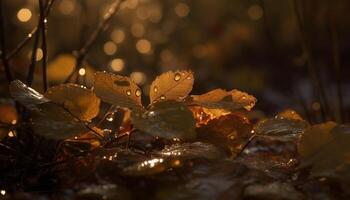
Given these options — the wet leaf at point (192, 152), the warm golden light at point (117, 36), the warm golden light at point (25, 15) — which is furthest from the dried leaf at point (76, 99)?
the warm golden light at point (117, 36)

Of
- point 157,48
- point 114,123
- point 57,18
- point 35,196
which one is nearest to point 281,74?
point 157,48

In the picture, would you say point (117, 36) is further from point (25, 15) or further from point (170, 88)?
point (170, 88)

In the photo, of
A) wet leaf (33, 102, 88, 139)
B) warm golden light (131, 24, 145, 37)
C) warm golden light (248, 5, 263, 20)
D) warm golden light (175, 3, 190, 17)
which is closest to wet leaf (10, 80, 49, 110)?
wet leaf (33, 102, 88, 139)

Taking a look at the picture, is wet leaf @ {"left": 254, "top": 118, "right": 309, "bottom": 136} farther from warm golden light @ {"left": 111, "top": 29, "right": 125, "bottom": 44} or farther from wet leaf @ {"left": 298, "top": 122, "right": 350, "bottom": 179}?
warm golden light @ {"left": 111, "top": 29, "right": 125, "bottom": 44}

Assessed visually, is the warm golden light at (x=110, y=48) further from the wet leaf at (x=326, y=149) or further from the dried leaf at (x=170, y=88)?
the wet leaf at (x=326, y=149)

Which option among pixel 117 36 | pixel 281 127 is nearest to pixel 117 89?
pixel 281 127

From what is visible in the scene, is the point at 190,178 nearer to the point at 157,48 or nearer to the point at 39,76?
the point at 39,76
